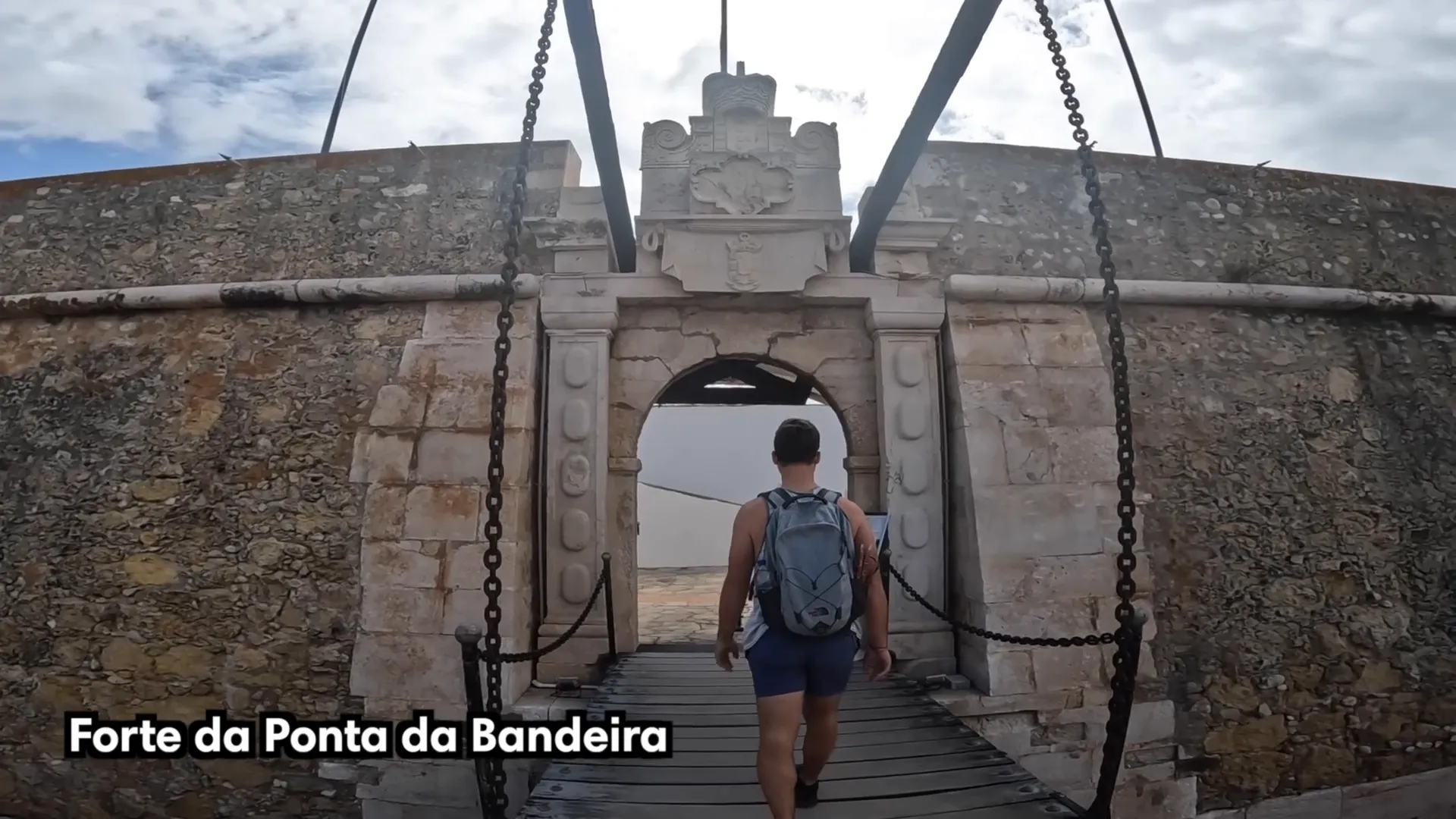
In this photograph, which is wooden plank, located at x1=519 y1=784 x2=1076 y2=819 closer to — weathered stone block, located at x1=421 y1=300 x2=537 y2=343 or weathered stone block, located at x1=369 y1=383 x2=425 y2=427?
weathered stone block, located at x1=369 y1=383 x2=425 y2=427

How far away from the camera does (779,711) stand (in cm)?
222

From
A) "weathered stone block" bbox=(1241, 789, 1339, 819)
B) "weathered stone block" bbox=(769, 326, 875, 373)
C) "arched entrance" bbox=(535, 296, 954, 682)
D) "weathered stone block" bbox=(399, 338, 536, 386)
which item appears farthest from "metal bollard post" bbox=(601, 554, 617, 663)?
"weathered stone block" bbox=(1241, 789, 1339, 819)

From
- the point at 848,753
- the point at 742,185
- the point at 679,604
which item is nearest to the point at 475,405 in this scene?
the point at 742,185

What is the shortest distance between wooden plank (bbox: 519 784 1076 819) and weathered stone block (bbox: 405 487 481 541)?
71.6 inches

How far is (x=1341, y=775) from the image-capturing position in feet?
14.3

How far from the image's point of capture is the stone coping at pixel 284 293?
15.3 ft

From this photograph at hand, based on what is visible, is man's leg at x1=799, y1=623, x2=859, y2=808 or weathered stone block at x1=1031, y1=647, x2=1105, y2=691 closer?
man's leg at x1=799, y1=623, x2=859, y2=808

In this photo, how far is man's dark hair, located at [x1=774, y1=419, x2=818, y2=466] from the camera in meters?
2.31

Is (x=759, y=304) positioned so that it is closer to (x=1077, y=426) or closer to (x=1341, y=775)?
(x=1077, y=426)

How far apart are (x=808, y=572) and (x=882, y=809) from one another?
3.90 feet

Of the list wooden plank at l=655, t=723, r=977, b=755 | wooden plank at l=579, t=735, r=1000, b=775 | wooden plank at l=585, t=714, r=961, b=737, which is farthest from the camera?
wooden plank at l=585, t=714, r=961, b=737

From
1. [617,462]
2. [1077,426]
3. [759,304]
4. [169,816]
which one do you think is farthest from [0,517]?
[1077,426]

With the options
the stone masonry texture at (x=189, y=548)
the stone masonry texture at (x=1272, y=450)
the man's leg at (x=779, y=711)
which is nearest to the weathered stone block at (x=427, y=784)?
the stone masonry texture at (x=189, y=548)

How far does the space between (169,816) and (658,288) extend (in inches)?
164
